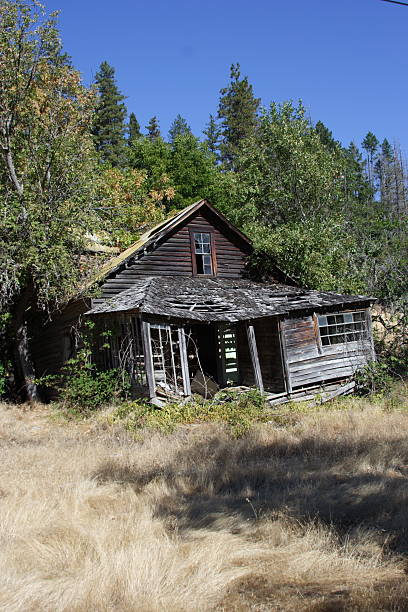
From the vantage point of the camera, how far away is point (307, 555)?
5520mm

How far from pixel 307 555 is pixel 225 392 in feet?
35.4

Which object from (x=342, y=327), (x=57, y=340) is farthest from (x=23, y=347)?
(x=342, y=327)

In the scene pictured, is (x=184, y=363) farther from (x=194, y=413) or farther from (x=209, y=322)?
(x=194, y=413)

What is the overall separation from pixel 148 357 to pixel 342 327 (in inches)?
313

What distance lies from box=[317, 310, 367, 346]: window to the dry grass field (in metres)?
7.05

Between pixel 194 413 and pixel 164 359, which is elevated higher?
pixel 164 359

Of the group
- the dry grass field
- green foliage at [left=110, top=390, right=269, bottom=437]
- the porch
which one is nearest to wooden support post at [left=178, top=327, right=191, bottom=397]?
the porch

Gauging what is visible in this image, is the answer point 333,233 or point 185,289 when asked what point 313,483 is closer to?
point 185,289

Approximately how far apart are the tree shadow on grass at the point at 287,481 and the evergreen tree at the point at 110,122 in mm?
43237

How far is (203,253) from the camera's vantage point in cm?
2027

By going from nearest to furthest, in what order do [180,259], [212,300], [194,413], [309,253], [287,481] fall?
[287,481], [194,413], [212,300], [180,259], [309,253]

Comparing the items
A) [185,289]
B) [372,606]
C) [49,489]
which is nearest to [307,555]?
[372,606]

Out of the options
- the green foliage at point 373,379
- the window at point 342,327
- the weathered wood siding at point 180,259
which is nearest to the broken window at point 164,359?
the weathered wood siding at point 180,259

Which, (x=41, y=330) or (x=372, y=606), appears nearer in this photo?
(x=372, y=606)
